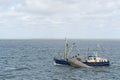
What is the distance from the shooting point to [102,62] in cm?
11331

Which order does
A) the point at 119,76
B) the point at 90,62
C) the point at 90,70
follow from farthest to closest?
the point at 90,62 < the point at 90,70 < the point at 119,76

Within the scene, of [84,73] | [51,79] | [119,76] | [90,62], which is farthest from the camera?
[90,62]

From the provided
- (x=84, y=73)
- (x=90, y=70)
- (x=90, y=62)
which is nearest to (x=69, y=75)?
(x=84, y=73)

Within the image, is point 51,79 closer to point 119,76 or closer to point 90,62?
point 119,76

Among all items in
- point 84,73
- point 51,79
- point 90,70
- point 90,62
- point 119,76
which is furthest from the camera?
point 90,62

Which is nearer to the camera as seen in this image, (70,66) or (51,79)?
(51,79)

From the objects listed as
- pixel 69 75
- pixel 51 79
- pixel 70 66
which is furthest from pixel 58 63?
pixel 51 79

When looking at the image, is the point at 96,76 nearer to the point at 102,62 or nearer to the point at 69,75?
the point at 69,75

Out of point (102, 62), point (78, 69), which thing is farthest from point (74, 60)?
point (102, 62)

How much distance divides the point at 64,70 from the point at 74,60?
750 centimetres

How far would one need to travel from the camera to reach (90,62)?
11319 centimetres

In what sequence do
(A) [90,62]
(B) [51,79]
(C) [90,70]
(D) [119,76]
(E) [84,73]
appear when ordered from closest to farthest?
(B) [51,79], (D) [119,76], (E) [84,73], (C) [90,70], (A) [90,62]

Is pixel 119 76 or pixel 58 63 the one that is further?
pixel 58 63

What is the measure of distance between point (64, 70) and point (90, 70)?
10634 millimetres
